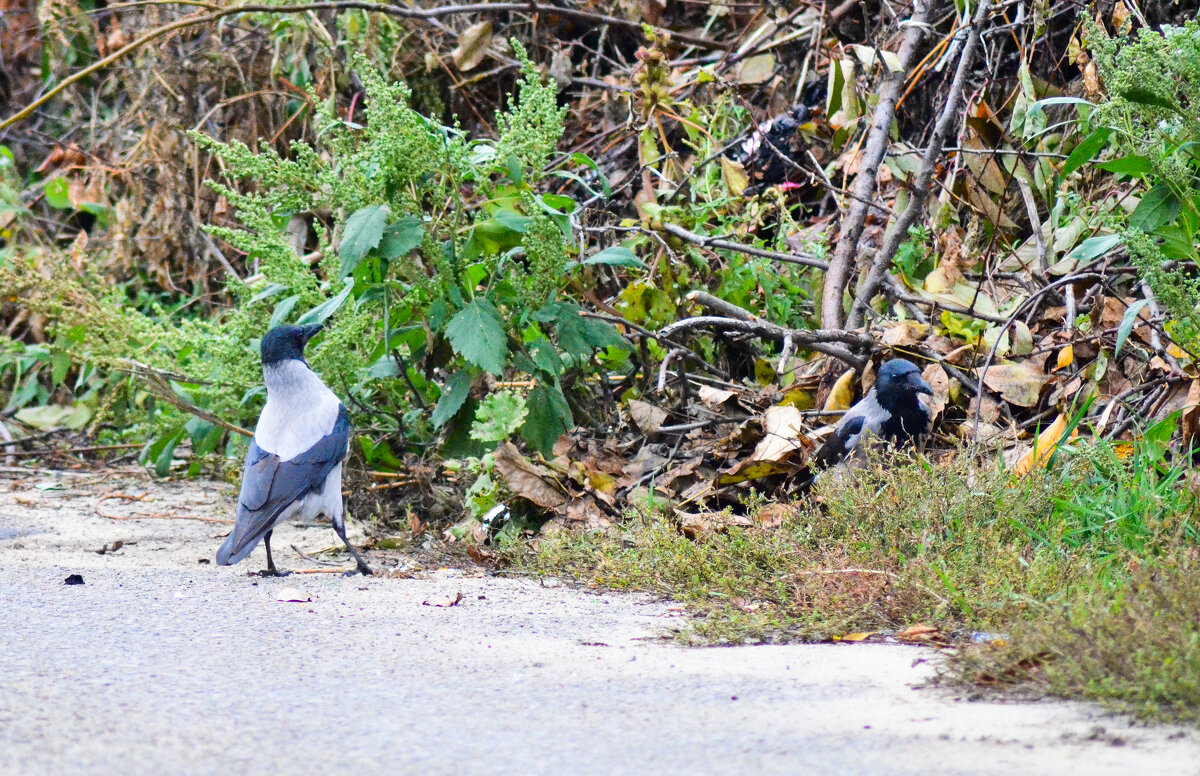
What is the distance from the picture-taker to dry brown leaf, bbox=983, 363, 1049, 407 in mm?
4809

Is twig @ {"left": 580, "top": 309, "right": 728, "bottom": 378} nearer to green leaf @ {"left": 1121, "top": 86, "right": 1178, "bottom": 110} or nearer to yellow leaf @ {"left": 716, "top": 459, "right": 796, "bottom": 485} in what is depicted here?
yellow leaf @ {"left": 716, "top": 459, "right": 796, "bottom": 485}

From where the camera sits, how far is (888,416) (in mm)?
4750

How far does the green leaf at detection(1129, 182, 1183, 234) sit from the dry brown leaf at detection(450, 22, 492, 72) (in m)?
4.69

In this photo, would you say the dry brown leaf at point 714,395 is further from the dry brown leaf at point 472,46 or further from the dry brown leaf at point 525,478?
the dry brown leaf at point 472,46

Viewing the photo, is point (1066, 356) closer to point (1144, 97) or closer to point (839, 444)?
point (839, 444)

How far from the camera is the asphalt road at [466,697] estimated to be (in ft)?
7.47

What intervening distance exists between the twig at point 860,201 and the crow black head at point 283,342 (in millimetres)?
2348

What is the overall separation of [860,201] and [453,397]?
85.8 inches

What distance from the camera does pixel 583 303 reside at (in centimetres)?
586

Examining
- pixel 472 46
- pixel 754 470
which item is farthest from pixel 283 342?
pixel 472 46

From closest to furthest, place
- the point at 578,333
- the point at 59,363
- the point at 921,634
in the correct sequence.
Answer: the point at 921,634 → the point at 578,333 → the point at 59,363

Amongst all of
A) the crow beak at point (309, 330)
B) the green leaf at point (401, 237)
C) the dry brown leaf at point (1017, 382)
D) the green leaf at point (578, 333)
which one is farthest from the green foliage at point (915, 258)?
the crow beak at point (309, 330)

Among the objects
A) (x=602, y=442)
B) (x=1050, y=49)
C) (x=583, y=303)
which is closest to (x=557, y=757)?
(x=602, y=442)

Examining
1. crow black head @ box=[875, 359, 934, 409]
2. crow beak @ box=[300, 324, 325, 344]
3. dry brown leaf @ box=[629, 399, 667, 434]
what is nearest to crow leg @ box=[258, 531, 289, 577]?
crow beak @ box=[300, 324, 325, 344]
